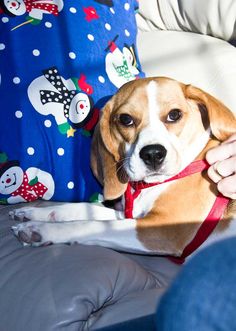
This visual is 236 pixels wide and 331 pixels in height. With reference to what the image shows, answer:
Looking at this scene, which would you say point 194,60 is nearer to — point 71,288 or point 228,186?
point 228,186

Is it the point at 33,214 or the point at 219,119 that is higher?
the point at 219,119

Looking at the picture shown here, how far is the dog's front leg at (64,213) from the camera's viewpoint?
2.09 m

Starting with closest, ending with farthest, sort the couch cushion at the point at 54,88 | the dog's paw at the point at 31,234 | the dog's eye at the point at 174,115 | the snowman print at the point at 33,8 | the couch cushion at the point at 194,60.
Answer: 1. the dog's paw at the point at 31,234
2. the dog's eye at the point at 174,115
3. the couch cushion at the point at 54,88
4. the snowman print at the point at 33,8
5. the couch cushion at the point at 194,60

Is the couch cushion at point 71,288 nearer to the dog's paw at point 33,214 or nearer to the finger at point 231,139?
the dog's paw at point 33,214

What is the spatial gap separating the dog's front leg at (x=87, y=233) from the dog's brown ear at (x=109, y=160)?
0.14 m

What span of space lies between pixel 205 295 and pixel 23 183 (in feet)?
4.38

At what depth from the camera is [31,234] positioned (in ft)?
6.12

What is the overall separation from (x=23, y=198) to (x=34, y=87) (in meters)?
0.42

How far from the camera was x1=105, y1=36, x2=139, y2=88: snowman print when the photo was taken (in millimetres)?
2322

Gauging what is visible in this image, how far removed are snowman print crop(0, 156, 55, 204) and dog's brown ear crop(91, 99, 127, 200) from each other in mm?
209

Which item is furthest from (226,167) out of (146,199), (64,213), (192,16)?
(192,16)

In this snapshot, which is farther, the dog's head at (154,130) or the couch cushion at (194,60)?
the couch cushion at (194,60)

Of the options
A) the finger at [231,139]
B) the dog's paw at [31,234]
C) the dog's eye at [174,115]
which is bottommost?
the dog's paw at [31,234]

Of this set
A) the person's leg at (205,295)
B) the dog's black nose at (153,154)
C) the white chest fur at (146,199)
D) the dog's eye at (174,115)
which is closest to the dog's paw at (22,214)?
the white chest fur at (146,199)
